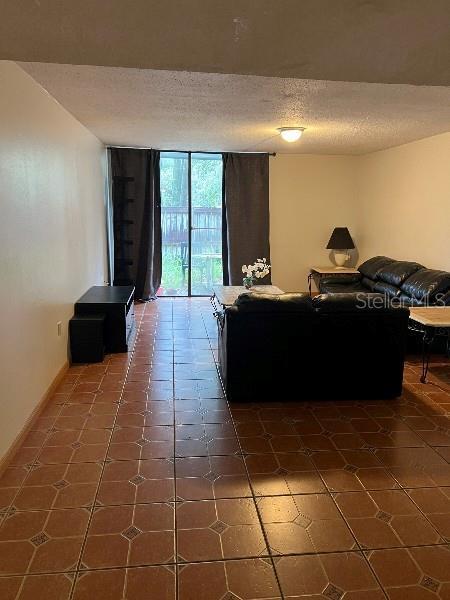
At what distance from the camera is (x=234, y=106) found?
389cm

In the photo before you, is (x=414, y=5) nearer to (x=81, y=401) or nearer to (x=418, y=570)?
(x=418, y=570)

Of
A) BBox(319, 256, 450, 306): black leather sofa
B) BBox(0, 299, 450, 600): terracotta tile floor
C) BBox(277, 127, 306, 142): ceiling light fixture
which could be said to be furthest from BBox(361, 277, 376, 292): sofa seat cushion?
BBox(0, 299, 450, 600): terracotta tile floor

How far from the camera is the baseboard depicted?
2.59 meters

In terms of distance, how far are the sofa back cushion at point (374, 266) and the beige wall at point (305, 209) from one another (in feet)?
4.14

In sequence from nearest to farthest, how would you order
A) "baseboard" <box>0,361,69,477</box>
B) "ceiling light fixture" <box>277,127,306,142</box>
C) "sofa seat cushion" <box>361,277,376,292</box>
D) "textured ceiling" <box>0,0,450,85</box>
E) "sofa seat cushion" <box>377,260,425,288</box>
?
"textured ceiling" <box>0,0,450,85</box> → "baseboard" <box>0,361,69,477</box> → "ceiling light fixture" <box>277,127,306,142</box> → "sofa seat cushion" <box>377,260,425,288</box> → "sofa seat cushion" <box>361,277,376,292</box>

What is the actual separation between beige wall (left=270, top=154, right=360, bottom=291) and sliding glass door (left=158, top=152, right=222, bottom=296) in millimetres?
937

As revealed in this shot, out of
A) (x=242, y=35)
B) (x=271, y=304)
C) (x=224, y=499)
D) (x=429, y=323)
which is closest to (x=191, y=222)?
(x=271, y=304)

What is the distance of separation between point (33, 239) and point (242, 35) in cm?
220

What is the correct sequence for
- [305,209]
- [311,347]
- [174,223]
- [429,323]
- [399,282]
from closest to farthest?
[311,347], [429,323], [399,282], [174,223], [305,209]

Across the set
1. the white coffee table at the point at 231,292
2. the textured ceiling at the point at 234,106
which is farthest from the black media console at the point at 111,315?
the textured ceiling at the point at 234,106

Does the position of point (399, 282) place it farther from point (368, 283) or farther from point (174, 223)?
point (174, 223)

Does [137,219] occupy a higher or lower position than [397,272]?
higher

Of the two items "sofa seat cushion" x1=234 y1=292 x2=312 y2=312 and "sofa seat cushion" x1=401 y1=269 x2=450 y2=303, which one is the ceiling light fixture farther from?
"sofa seat cushion" x1=234 y1=292 x2=312 y2=312

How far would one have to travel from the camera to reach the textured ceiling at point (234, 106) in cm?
312
